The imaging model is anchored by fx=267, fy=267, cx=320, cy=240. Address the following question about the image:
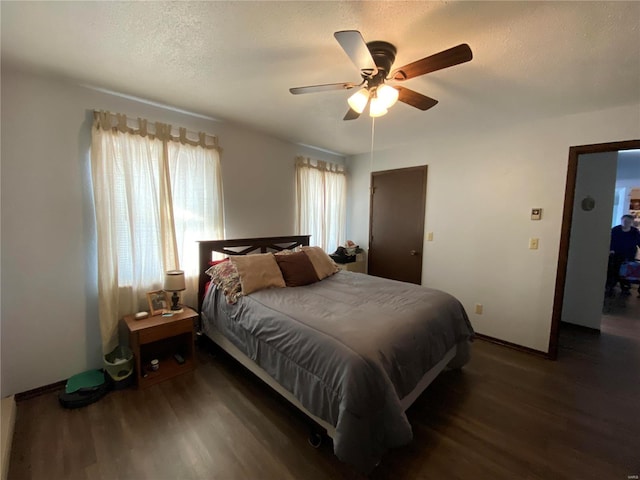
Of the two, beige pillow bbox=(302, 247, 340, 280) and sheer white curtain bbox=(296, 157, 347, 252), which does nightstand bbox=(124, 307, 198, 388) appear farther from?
sheer white curtain bbox=(296, 157, 347, 252)

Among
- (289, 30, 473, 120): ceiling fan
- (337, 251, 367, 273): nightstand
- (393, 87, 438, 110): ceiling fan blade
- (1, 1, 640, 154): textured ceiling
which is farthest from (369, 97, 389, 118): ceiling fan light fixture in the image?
(337, 251, 367, 273): nightstand

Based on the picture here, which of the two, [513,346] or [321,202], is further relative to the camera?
[321,202]

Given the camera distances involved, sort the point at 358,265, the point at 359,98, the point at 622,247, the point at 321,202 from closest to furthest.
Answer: the point at 359,98 < the point at 321,202 < the point at 358,265 < the point at 622,247

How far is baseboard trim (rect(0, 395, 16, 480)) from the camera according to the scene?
146 cm

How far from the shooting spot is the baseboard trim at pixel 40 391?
202 cm

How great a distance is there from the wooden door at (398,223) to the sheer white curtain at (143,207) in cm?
242

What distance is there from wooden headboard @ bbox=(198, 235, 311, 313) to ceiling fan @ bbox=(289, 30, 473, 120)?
1.84 meters

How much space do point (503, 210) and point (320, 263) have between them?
85.1 inches

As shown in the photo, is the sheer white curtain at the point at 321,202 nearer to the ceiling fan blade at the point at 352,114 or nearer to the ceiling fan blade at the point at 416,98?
the ceiling fan blade at the point at 352,114

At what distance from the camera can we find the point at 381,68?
1608 mm

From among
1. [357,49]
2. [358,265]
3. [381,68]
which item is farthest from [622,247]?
[357,49]

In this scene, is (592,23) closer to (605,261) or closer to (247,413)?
(247,413)

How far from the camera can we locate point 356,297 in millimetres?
2314

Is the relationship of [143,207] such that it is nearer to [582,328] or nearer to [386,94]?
[386,94]
